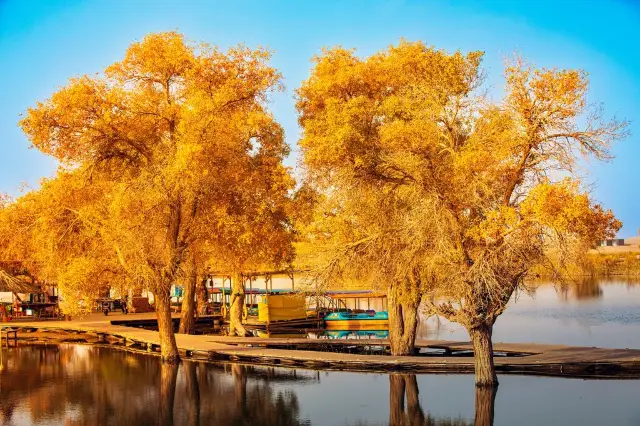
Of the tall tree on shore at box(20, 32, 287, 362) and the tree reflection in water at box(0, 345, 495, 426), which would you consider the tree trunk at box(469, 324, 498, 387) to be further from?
the tall tree on shore at box(20, 32, 287, 362)

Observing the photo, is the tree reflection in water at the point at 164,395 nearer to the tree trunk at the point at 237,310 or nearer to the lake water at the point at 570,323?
the tree trunk at the point at 237,310

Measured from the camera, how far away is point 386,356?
27062 millimetres

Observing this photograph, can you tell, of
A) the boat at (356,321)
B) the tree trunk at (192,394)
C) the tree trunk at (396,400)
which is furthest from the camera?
the boat at (356,321)

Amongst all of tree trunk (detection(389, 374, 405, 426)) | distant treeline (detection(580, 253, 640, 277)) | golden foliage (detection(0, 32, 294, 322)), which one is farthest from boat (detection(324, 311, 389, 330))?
distant treeline (detection(580, 253, 640, 277))

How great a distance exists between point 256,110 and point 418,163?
12.6 m

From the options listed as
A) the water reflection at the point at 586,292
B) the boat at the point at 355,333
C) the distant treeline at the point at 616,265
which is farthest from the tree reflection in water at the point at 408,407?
the distant treeline at the point at 616,265

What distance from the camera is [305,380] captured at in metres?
24.8

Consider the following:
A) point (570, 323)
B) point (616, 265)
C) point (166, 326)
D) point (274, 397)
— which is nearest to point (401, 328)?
point (274, 397)

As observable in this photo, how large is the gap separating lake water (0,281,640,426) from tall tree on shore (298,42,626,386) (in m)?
2.09

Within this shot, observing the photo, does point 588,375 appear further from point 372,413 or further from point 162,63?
point 162,63

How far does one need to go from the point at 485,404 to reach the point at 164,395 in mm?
9812

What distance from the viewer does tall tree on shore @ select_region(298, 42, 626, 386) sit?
755 inches

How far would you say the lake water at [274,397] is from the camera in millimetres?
19188

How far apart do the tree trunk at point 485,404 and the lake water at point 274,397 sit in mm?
54
